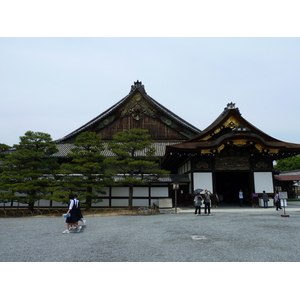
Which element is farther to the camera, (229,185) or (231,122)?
(229,185)

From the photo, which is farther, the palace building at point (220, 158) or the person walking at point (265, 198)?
the palace building at point (220, 158)

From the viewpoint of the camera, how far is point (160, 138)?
28266 millimetres

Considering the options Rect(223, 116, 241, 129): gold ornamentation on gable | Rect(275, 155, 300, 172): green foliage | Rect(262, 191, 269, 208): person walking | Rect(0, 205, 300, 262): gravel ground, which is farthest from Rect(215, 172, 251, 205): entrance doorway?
Rect(275, 155, 300, 172): green foliage

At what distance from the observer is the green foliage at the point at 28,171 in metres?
17.9

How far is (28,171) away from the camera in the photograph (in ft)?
59.9

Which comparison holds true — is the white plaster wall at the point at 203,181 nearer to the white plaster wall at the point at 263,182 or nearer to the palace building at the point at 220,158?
the palace building at the point at 220,158

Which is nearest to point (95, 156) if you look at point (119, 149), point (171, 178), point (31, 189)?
point (119, 149)

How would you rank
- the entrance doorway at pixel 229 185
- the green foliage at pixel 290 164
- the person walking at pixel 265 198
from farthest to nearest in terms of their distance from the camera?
1. the green foliage at pixel 290 164
2. the entrance doorway at pixel 229 185
3. the person walking at pixel 265 198

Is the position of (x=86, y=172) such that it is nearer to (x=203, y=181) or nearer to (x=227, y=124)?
(x=203, y=181)

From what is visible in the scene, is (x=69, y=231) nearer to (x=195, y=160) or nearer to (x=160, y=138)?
(x=195, y=160)

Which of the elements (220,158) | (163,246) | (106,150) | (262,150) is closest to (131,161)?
(220,158)

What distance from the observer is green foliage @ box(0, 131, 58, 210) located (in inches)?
705

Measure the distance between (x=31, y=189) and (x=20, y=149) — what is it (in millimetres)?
3482

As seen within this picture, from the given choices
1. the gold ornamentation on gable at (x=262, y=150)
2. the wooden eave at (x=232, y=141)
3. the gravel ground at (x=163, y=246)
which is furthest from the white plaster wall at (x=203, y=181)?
the gravel ground at (x=163, y=246)
